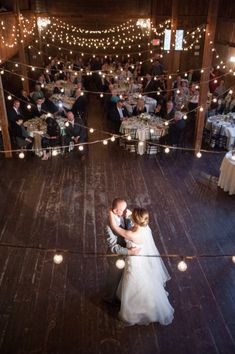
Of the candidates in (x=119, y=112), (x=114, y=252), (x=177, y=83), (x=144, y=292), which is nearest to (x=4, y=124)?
(x=119, y=112)

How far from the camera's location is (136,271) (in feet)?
12.8

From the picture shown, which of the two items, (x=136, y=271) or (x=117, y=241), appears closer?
(x=136, y=271)

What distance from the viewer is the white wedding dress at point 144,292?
3.94 metres

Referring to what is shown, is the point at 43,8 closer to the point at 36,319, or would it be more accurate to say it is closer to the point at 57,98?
the point at 57,98

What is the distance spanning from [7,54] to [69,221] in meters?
7.13

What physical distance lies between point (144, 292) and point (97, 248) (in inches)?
61.5

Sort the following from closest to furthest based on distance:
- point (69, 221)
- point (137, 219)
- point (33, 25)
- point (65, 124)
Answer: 1. point (137, 219)
2. point (69, 221)
3. point (65, 124)
4. point (33, 25)

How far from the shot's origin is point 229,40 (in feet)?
40.7

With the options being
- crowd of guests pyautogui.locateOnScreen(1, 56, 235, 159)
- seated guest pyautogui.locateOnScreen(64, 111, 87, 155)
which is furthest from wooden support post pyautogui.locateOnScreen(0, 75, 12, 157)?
seated guest pyautogui.locateOnScreen(64, 111, 87, 155)

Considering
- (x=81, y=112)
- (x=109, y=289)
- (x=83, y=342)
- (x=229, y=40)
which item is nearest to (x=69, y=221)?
(x=109, y=289)

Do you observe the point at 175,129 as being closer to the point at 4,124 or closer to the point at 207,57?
the point at 207,57

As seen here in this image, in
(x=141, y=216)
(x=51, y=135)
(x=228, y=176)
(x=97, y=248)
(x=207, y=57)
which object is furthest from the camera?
(x=51, y=135)

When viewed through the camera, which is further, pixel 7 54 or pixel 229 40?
pixel 229 40

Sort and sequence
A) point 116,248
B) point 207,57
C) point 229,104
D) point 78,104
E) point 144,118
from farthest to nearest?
point 229,104, point 78,104, point 144,118, point 207,57, point 116,248
